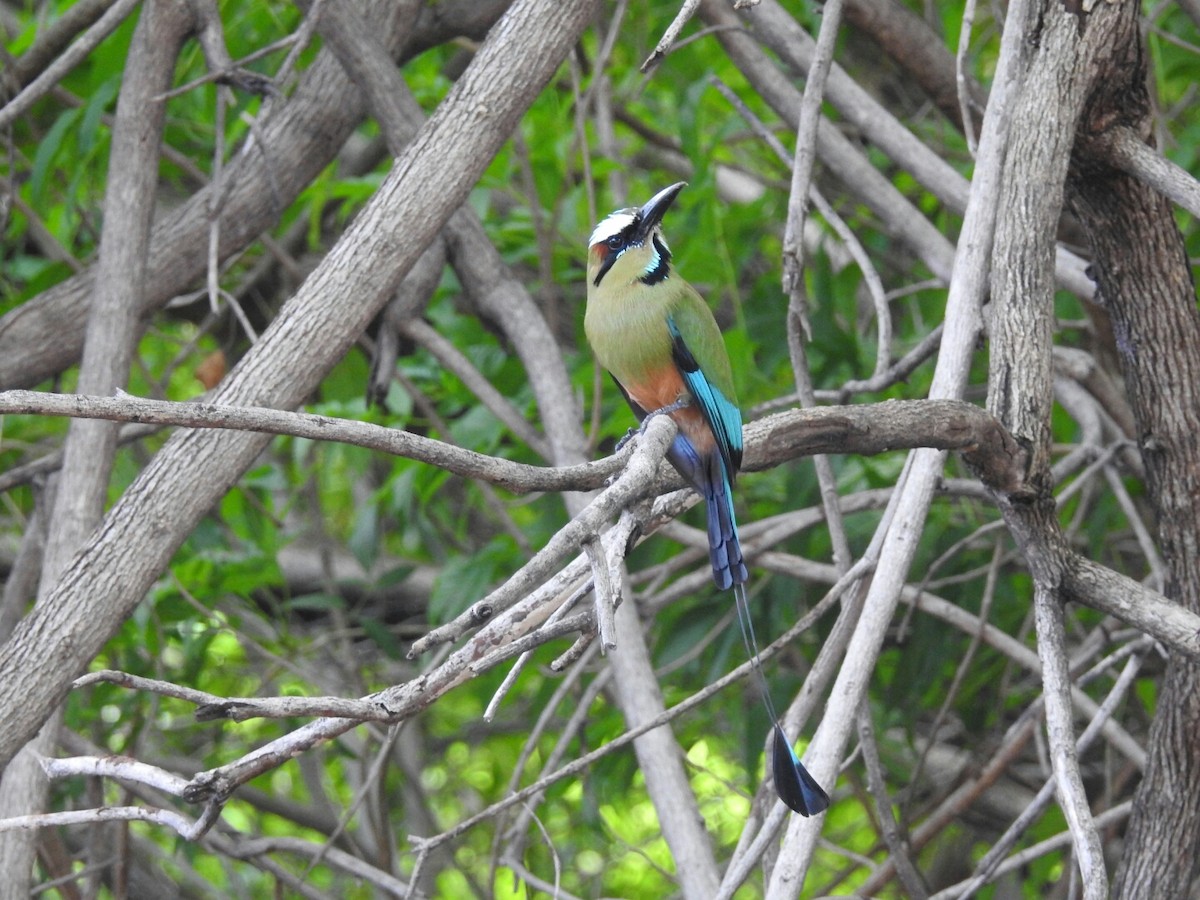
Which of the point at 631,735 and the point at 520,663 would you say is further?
the point at 631,735

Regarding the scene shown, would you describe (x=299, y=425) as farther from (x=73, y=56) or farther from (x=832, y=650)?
(x=73, y=56)

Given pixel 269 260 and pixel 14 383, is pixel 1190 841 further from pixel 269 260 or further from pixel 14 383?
pixel 269 260

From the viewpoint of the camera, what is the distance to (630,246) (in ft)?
10.3

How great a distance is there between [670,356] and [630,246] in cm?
41

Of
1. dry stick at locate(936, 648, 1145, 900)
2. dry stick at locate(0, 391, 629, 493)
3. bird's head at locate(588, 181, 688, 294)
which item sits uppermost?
dry stick at locate(0, 391, 629, 493)

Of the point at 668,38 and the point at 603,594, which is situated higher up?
the point at 668,38

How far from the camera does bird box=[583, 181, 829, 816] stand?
2488mm

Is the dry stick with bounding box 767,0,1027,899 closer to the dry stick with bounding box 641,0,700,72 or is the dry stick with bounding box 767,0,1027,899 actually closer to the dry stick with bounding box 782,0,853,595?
the dry stick with bounding box 782,0,853,595

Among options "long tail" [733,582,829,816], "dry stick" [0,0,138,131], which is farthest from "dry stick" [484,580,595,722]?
"dry stick" [0,0,138,131]

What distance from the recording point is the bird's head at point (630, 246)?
3.08 m

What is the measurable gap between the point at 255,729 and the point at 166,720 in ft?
1.22

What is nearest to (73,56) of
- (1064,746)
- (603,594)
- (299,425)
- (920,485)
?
(299,425)

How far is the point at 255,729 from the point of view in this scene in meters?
5.33

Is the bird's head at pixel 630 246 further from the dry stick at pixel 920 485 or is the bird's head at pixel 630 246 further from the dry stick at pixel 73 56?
the dry stick at pixel 73 56
